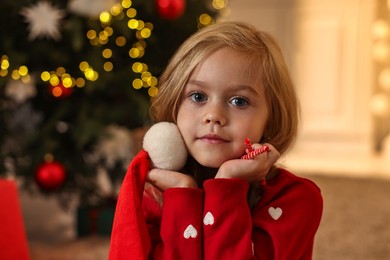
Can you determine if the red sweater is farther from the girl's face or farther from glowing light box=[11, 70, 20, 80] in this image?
glowing light box=[11, 70, 20, 80]

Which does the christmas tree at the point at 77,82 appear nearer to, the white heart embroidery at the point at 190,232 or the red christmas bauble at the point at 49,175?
the red christmas bauble at the point at 49,175

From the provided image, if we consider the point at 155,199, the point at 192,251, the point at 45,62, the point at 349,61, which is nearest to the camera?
the point at 192,251

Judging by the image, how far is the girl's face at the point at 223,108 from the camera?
2.38 ft

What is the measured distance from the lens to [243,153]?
74 centimetres

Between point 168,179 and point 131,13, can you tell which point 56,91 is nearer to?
point 131,13

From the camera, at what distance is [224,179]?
0.72 metres

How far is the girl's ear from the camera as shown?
0.75 m

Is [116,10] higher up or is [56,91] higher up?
[116,10]

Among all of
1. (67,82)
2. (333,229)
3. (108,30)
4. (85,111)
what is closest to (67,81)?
(67,82)

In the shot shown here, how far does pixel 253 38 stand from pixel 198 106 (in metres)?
0.13

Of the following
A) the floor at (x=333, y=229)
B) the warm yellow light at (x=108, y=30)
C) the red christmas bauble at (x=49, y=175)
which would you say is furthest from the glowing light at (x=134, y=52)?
the floor at (x=333, y=229)

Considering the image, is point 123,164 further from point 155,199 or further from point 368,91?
point 368,91

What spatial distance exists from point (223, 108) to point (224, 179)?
0.32 feet

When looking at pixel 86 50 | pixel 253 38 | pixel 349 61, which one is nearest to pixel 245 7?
pixel 349 61
